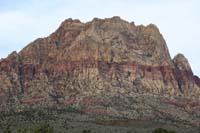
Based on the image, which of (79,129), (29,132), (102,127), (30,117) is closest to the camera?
(29,132)

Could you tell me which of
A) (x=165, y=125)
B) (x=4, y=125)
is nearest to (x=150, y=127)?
(x=165, y=125)

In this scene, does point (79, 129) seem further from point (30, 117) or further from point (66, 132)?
point (30, 117)

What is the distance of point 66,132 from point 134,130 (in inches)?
1075

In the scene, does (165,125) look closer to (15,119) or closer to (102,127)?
(102,127)

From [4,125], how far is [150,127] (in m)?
46.4

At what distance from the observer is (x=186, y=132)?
183 meters

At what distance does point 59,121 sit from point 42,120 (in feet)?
18.5

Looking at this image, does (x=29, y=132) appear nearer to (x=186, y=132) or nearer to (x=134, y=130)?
(x=134, y=130)

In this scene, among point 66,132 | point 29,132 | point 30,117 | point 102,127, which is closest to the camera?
point 29,132

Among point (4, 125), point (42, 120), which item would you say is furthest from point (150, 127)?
point (4, 125)

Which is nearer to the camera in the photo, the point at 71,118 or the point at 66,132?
the point at 66,132

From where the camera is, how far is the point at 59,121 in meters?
189

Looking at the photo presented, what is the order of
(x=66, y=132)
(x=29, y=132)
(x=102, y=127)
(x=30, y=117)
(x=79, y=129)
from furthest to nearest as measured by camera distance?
(x=30, y=117) → (x=102, y=127) → (x=79, y=129) → (x=66, y=132) → (x=29, y=132)

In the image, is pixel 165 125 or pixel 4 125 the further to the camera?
pixel 165 125
